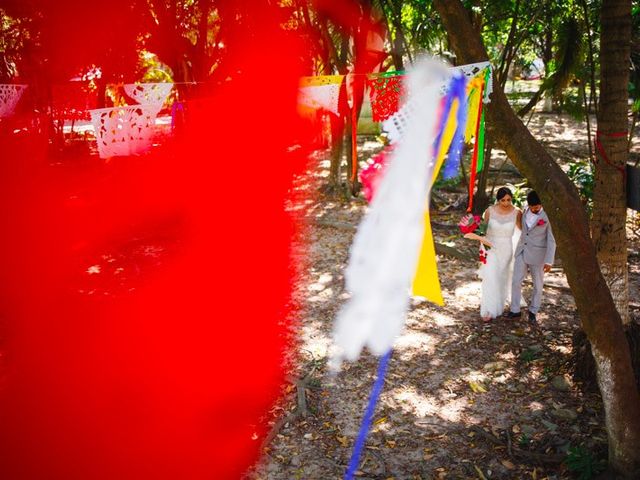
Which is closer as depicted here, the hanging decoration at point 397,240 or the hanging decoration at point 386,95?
the hanging decoration at point 397,240

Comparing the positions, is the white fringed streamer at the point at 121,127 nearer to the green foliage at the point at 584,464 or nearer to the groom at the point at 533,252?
the groom at the point at 533,252

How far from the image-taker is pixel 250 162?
56.1ft

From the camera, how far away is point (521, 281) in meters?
6.13

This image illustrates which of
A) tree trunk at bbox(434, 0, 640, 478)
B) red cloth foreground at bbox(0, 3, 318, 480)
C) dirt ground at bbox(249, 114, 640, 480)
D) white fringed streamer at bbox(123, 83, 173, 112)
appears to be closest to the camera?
tree trunk at bbox(434, 0, 640, 478)

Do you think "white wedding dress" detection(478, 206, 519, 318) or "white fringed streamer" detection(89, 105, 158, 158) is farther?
"white fringed streamer" detection(89, 105, 158, 158)

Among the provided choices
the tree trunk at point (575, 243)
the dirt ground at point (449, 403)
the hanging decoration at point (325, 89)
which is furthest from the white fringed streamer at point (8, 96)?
the tree trunk at point (575, 243)

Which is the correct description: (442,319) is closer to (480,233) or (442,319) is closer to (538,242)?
(480,233)

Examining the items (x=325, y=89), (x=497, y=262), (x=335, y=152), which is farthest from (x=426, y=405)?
(x=335, y=152)

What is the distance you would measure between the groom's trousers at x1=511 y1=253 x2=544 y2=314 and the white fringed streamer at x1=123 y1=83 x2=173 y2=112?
5.67m

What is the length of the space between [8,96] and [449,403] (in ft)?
25.2

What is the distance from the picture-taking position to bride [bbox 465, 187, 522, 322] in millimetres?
6082

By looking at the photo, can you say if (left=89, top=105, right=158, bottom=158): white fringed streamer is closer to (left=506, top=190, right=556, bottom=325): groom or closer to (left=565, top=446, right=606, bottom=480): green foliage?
(left=506, top=190, right=556, bottom=325): groom

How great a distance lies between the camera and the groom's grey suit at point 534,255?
5.81m

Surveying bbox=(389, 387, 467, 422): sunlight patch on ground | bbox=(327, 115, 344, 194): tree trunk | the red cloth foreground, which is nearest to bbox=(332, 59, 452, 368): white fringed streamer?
bbox=(389, 387, 467, 422): sunlight patch on ground
